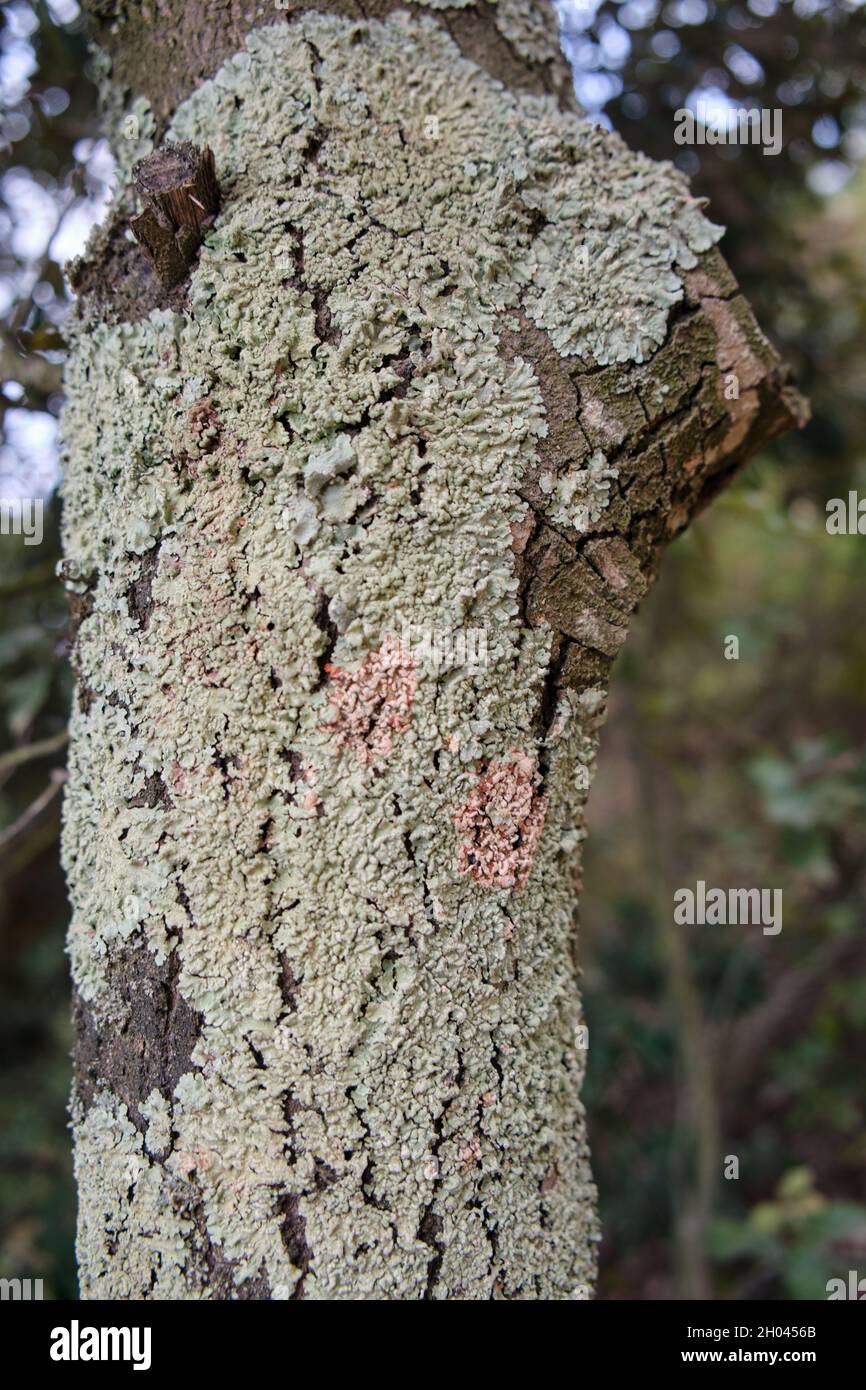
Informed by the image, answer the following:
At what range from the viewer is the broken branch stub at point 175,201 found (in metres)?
0.67

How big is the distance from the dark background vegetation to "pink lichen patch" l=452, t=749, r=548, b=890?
50 cm

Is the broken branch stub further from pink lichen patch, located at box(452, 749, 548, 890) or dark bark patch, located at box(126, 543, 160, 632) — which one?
pink lichen patch, located at box(452, 749, 548, 890)

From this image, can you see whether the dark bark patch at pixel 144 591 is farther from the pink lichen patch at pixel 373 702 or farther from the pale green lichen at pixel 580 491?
the pale green lichen at pixel 580 491

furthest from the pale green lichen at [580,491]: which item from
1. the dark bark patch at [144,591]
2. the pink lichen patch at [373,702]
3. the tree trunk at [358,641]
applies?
the dark bark patch at [144,591]

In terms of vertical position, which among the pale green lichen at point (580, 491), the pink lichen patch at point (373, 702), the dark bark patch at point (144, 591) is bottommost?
the pink lichen patch at point (373, 702)

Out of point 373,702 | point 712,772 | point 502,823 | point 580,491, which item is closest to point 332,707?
point 373,702

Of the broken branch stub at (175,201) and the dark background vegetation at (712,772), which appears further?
the dark background vegetation at (712,772)

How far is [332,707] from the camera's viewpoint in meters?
0.65

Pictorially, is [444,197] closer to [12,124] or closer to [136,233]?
[136,233]

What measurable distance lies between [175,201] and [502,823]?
520 mm

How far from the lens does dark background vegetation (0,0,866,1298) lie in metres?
Answer: 1.48

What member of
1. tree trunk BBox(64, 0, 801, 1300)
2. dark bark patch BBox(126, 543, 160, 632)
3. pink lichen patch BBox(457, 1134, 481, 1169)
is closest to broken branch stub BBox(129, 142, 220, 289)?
tree trunk BBox(64, 0, 801, 1300)

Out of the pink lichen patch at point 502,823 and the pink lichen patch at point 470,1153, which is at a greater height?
the pink lichen patch at point 502,823

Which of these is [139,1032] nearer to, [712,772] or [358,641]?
[358,641]
